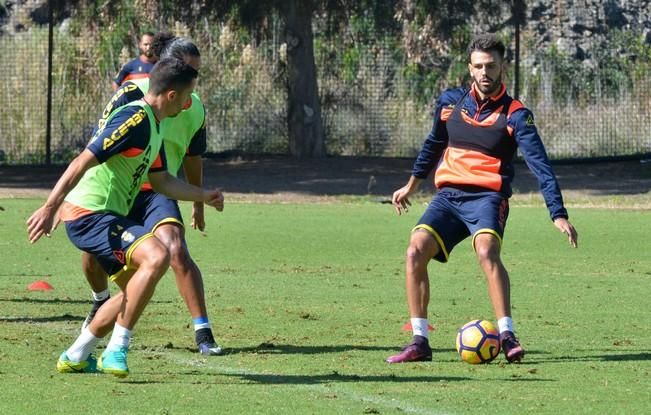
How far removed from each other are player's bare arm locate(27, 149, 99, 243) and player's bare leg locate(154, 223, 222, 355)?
144 cm

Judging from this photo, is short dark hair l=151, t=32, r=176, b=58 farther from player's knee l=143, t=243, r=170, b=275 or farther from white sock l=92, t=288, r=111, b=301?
player's knee l=143, t=243, r=170, b=275

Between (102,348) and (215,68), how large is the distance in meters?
19.5

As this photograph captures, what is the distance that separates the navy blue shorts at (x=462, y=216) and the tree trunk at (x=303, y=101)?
17.8m

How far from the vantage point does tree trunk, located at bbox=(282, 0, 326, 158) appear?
2677 centimetres

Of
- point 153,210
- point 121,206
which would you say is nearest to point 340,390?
point 121,206

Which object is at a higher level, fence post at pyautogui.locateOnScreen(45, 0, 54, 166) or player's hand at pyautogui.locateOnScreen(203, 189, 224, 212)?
player's hand at pyautogui.locateOnScreen(203, 189, 224, 212)

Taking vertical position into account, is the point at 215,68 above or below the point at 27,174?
above

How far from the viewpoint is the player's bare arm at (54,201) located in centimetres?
731

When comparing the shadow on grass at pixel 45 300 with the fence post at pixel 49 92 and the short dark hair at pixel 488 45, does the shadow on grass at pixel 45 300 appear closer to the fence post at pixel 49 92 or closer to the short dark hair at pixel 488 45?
the short dark hair at pixel 488 45

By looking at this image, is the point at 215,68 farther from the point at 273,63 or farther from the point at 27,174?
the point at 27,174

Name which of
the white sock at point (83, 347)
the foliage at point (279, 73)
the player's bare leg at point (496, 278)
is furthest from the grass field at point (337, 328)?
the foliage at point (279, 73)

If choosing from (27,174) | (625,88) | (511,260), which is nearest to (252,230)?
(511,260)

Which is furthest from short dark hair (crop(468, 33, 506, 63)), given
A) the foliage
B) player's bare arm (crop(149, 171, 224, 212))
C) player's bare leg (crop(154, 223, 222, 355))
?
the foliage

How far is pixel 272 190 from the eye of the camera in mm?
23172
